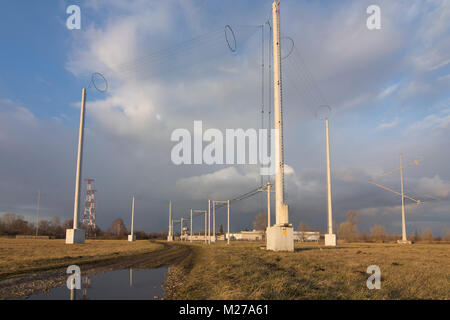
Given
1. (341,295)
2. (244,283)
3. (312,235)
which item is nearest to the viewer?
(341,295)

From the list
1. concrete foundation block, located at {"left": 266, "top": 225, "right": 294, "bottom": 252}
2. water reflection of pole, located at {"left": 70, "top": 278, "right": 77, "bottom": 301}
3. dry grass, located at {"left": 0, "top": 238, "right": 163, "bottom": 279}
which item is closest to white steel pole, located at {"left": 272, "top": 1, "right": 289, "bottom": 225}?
concrete foundation block, located at {"left": 266, "top": 225, "right": 294, "bottom": 252}

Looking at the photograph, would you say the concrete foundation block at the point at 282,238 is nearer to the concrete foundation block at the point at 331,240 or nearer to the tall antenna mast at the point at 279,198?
the tall antenna mast at the point at 279,198

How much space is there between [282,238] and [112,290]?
29.2 meters

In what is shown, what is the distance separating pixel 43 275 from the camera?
695 inches

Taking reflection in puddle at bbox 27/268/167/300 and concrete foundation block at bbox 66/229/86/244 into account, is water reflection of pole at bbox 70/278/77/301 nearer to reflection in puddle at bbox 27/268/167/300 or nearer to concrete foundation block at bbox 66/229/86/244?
reflection in puddle at bbox 27/268/167/300

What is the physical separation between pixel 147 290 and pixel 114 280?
3.61 meters

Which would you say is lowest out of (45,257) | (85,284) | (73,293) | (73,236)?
(73,236)

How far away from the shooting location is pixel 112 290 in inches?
531

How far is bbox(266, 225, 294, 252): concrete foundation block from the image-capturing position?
39.6 meters

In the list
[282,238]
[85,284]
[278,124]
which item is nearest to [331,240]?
[282,238]

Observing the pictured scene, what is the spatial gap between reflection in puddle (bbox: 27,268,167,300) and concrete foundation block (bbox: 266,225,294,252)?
24.7 metres

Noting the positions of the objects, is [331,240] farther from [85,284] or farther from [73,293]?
[73,293]
